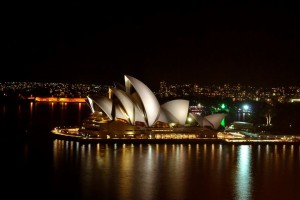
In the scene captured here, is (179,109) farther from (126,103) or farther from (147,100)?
(126,103)

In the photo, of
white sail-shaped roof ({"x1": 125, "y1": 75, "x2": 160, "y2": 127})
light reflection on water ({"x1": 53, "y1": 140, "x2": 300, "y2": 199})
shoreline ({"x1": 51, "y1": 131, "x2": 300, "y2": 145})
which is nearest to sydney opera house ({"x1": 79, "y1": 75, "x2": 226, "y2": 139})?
white sail-shaped roof ({"x1": 125, "y1": 75, "x2": 160, "y2": 127})

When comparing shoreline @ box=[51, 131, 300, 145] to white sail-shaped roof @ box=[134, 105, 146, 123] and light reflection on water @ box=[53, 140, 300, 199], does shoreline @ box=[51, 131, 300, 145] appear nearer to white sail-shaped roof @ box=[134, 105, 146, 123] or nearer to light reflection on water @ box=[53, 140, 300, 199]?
light reflection on water @ box=[53, 140, 300, 199]

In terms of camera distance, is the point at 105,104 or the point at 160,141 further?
the point at 105,104

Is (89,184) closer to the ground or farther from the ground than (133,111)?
closer to the ground

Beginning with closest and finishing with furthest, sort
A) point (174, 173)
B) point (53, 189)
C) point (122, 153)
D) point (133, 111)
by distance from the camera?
point (53, 189) < point (174, 173) < point (122, 153) < point (133, 111)

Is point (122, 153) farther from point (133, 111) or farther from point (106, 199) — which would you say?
point (106, 199)

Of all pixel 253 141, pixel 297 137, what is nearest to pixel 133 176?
pixel 253 141

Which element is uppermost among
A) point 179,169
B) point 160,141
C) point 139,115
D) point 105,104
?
point 105,104

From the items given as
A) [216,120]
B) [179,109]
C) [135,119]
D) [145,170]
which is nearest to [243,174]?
[145,170]

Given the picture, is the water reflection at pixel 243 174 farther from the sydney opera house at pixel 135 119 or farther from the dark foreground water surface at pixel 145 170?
the sydney opera house at pixel 135 119
